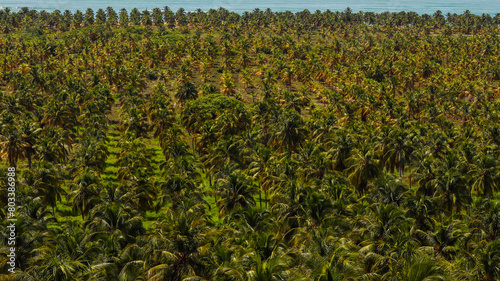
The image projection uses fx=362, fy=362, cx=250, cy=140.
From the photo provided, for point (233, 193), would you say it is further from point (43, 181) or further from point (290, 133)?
point (43, 181)

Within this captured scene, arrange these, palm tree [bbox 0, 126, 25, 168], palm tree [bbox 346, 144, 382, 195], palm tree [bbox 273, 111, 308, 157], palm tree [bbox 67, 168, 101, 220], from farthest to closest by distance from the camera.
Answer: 1. palm tree [bbox 273, 111, 308, 157]
2. palm tree [bbox 0, 126, 25, 168]
3. palm tree [bbox 346, 144, 382, 195]
4. palm tree [bbox 67, 168, 101, 220]

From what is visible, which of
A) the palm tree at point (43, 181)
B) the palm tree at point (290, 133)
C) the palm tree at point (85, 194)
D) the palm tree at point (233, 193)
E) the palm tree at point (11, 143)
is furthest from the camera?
the palm tree at point (290, 133)

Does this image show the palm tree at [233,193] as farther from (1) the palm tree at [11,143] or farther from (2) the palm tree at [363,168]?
(1) the palm tree at [11,143]

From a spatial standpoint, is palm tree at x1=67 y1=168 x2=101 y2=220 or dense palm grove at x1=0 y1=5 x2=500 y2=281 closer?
dense palm grove at x1=0 y1=5 x2=500 y2=281

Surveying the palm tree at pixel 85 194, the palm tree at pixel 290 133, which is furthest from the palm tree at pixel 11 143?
the palm tree at pixel 290 133

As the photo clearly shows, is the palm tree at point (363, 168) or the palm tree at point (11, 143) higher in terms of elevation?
the palm tree at point (11, 143)

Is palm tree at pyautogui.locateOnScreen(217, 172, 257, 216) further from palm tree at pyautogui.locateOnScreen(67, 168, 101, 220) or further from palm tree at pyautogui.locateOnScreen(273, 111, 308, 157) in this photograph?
palm tree at pyautogui.locateOnScreen(273, 111, 308, 157)

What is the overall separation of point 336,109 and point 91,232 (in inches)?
2697

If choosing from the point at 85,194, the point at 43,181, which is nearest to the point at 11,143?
the point at 43,181

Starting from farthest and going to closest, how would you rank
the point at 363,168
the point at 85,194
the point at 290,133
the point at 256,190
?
1. the point at 290,133
2. the point at 363,168
3. the point at 85,194
4. the point at 256,190

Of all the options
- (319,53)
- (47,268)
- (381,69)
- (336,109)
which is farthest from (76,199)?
(319,53)

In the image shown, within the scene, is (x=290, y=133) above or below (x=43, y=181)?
above

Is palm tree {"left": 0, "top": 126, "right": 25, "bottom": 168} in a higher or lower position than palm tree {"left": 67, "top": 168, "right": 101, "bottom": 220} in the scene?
higher

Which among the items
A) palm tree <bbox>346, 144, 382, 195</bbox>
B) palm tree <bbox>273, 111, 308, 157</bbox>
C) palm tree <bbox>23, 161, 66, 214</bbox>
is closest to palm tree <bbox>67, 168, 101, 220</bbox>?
palm tree <bbox>23, 161, 66, 214</bbox>
